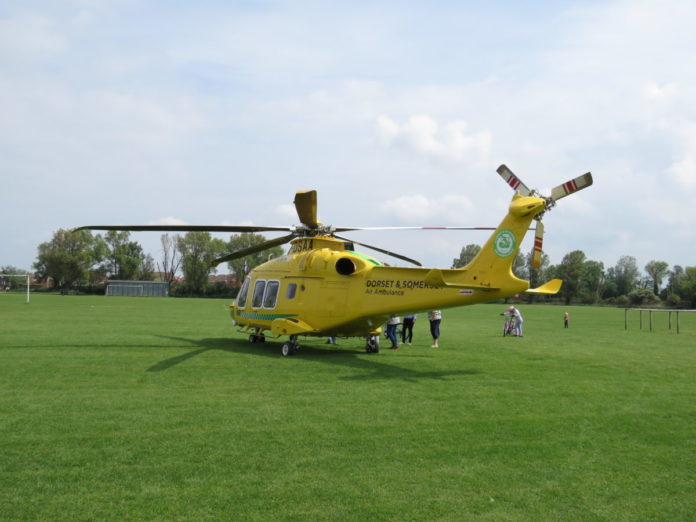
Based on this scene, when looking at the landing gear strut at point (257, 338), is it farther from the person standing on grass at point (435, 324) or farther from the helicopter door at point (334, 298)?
the person standing on grass at point (435, 324)

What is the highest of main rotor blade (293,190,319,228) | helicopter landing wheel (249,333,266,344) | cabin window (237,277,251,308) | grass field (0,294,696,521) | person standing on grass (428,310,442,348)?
main rotor blade (293,190,319,228)

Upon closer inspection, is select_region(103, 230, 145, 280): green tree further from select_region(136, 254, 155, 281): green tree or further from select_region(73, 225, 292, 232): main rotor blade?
select_region(73, 225, 292, 232): main rotor blade

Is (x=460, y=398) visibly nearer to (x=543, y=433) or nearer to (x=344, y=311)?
(x=543, y=433)

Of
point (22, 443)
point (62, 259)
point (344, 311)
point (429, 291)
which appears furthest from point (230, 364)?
point (62, 259)

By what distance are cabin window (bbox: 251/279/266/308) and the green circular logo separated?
294 inches

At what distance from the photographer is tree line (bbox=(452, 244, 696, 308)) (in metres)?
95.6

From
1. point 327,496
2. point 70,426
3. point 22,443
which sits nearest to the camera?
point 327,496

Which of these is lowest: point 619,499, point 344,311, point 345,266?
point 619,499

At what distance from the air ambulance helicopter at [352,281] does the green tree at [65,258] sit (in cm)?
9641

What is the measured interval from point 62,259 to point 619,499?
366 ft

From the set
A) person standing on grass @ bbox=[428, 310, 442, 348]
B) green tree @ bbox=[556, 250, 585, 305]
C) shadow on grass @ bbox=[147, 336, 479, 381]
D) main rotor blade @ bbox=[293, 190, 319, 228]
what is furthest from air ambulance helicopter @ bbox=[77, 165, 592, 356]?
green tree @ bbox=[556, 250, 585, 305]

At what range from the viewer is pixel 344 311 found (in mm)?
14820

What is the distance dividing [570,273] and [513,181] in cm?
10741

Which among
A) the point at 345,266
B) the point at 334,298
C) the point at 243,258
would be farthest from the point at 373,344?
the point at 243,258
